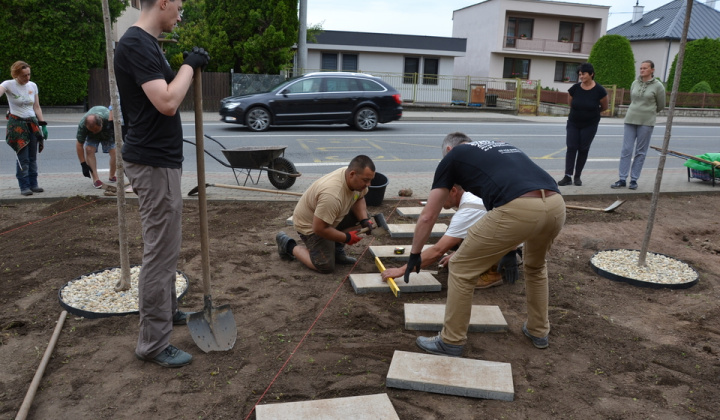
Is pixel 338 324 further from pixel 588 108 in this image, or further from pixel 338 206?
pixel 588 108

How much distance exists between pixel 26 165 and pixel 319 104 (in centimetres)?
898

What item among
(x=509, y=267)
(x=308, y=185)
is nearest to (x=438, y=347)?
(x=509, y=267)

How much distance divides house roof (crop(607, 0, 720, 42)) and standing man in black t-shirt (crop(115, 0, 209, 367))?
41.7 metres

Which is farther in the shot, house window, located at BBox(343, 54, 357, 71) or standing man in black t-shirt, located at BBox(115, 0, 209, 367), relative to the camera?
house window, located at BBox(343, 54, 357, 71)

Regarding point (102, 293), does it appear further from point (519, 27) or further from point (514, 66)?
point (519, 27)

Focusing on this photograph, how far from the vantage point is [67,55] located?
722 inches

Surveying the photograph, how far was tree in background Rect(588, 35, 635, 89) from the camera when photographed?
3164cm

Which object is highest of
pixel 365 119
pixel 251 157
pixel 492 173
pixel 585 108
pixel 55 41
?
pixel 55 41

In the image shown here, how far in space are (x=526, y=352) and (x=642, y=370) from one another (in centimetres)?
70

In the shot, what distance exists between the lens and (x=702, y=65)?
31375 millimetres

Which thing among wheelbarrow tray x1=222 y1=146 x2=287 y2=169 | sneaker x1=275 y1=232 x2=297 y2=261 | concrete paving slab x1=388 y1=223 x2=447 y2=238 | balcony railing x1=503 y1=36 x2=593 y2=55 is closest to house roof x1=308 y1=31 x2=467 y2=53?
balcony railing x1=503 y1=36 x2=593 y2=55

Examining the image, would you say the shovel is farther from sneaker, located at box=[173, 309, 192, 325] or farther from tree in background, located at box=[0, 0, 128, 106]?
tree in background, located at box=[0, 0, 128, 106]

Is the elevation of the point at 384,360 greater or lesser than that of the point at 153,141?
lesser

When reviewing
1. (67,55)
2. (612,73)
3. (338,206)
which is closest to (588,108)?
(338,206)
